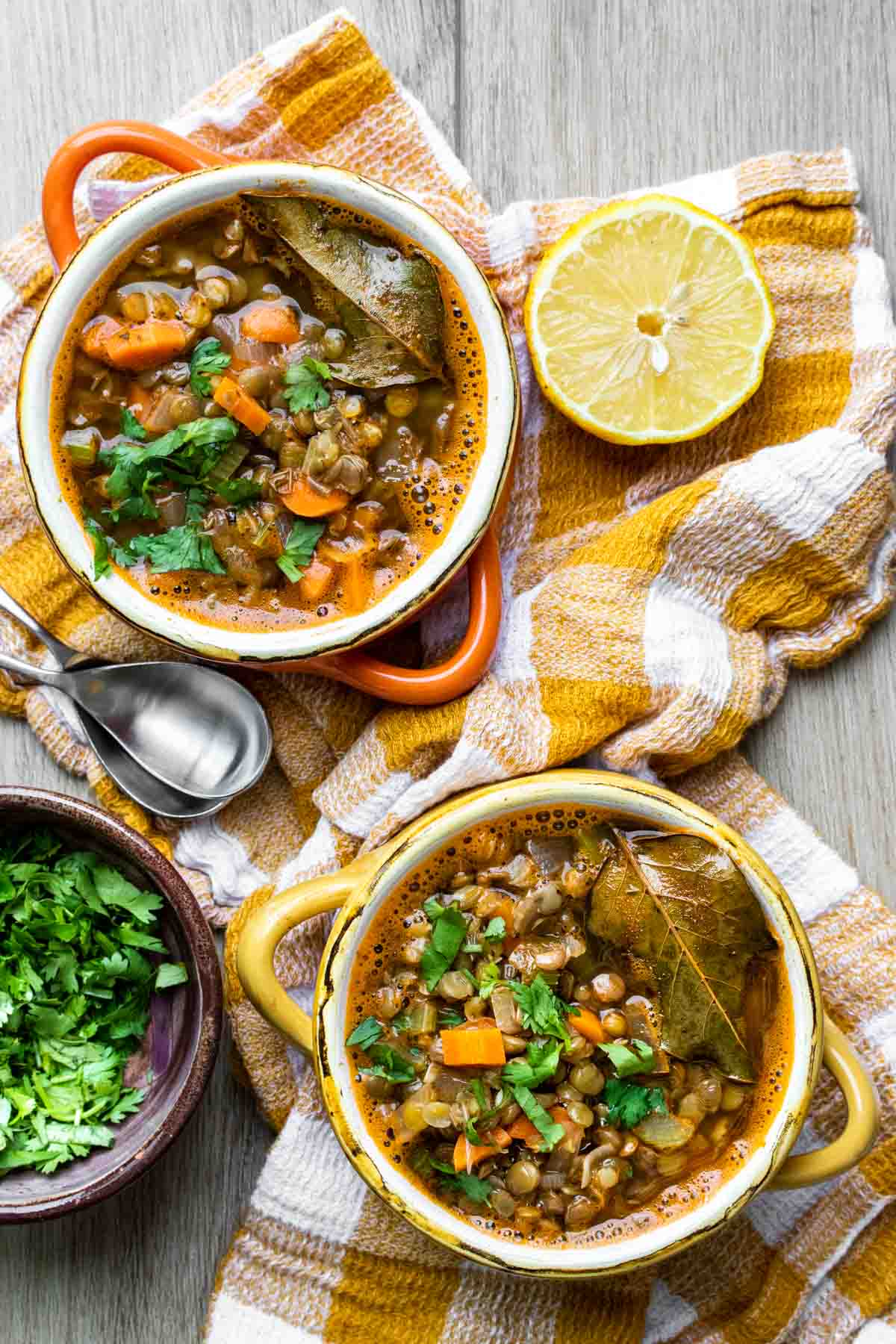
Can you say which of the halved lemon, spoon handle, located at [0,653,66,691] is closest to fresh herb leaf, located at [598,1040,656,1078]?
the halved lemon

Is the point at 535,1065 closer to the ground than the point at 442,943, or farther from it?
closer to the ground

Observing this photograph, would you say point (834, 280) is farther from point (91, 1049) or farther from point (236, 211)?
point (91, 1049)

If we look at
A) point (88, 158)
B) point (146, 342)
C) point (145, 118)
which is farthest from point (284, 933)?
point (145, 118)

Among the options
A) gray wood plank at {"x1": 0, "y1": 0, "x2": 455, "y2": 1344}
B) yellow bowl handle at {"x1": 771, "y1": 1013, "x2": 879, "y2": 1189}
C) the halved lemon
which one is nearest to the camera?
yellow bowl handle at {"x1": 771, "y1": 1013, "x2": 879, "y2": 1189}

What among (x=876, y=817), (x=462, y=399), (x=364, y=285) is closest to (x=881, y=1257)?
(x=876, y=817)

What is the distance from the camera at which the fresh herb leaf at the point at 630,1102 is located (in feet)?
6.42

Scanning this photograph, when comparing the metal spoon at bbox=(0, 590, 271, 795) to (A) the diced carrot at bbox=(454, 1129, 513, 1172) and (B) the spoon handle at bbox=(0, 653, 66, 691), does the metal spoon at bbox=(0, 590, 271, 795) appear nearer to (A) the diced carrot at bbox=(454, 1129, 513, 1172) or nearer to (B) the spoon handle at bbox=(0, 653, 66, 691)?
(B) the spoon handle at bbox=(0, 653, 66, 691)

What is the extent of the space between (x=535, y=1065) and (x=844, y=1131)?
0.45m

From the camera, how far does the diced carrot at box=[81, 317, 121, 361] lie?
2021 millimetres

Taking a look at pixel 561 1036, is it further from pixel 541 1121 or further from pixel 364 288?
pixel 364 288

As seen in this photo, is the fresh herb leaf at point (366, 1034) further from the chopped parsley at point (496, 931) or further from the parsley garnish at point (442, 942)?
the chopped parsley at point (496, 931)

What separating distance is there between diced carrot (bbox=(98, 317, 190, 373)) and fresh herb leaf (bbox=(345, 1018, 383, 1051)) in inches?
41.2

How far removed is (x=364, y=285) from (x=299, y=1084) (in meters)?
1.27

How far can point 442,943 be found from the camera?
1.98 metres
